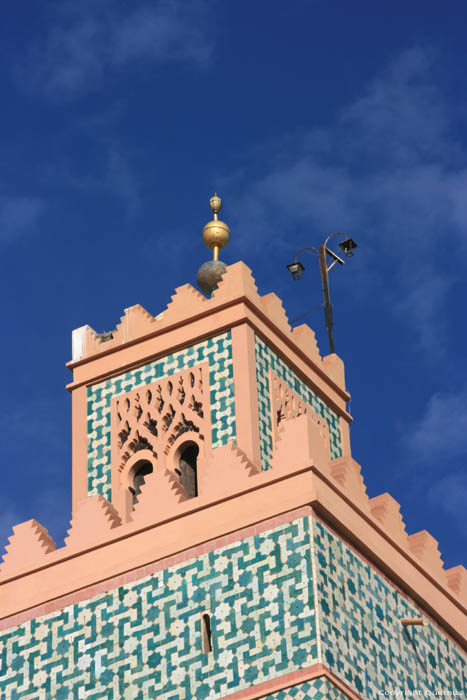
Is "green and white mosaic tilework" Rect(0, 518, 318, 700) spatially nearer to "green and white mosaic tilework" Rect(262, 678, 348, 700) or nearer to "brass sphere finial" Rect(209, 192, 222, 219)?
"green and white mosaic tilework" Rect(262, 678, 348, 700)

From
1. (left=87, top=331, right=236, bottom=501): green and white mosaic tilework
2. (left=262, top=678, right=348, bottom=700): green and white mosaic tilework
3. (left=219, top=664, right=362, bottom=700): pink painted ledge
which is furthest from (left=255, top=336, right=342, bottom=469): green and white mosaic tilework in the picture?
(left=262, top=678, right=348, bottom=700): green and white mosaic tilework

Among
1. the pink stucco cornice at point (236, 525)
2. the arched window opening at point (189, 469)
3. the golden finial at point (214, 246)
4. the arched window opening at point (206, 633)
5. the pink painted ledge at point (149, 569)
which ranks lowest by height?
the arched window opening at point (206, 633)

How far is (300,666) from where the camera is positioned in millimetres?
19172

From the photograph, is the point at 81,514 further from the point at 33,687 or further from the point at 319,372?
the point at 319,372

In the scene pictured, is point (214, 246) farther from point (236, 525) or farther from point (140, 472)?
point (236, 525)

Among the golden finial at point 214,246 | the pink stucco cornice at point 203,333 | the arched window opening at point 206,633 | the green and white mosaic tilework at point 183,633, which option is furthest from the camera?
the golden finial at point 214,246

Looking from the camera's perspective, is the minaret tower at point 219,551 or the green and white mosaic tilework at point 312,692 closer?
the green and white mosaic tilework at point 312,692

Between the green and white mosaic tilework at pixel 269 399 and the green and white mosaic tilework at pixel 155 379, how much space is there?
32cm

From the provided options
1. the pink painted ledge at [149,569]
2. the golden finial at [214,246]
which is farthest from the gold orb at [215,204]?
the pink painted ledge at [149,569]

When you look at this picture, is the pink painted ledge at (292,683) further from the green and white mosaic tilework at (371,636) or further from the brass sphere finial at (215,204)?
the brass sphere finial at (215,204)

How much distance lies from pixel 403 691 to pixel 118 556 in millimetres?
3082

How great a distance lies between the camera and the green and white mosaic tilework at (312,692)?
18906 mm

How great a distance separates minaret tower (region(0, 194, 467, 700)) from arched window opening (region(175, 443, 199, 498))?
0.07 ft

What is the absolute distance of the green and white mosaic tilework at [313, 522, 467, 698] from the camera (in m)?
19.6
